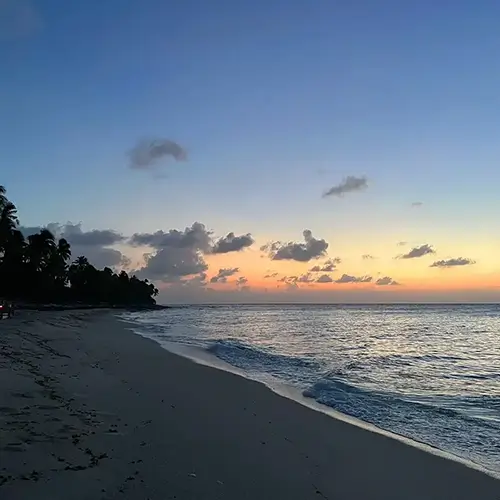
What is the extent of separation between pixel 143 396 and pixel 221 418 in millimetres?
A: 2339

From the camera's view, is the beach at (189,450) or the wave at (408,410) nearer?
the beach at (189,450)

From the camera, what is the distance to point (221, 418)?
999cm

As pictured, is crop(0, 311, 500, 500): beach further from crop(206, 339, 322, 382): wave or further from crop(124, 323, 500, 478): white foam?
crop(206, 339, 322, 382): wave

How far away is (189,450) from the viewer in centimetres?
742

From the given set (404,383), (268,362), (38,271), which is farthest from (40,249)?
(404,383)

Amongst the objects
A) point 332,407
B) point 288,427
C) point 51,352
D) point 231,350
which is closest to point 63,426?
point 288,427

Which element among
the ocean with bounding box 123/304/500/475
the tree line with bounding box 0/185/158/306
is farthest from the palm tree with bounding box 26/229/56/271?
the ocean with bounding box 123/304/500/475

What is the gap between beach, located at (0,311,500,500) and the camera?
5.91 m

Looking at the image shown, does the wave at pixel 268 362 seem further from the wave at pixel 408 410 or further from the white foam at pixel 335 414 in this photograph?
the white foam at pixel 335 414

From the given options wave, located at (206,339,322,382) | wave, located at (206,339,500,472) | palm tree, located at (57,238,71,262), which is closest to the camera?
wave, located at (206,339,500,472)

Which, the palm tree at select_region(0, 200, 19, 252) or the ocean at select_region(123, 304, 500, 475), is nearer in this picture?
the ocean at select_region(123, 304, 500, 475)

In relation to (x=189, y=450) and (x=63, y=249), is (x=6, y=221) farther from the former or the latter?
(x=189, y=450)

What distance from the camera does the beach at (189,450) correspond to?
5914 millimetres

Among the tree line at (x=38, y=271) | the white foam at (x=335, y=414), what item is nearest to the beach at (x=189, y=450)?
the white foam at (x=335, y=414)
